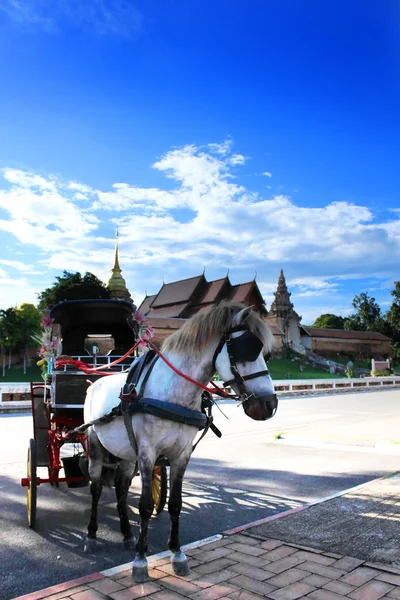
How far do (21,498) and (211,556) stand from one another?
129 inches

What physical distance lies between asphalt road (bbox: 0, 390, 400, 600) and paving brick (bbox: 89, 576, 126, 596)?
14.0 inches

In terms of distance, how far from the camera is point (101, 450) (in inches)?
187

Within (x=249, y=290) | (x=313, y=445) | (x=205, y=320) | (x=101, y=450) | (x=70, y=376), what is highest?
(x=249, y=290)

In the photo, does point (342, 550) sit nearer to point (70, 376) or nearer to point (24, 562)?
point (24, 562)

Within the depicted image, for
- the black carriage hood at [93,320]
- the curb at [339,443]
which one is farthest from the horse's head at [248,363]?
the curb at [339,443]

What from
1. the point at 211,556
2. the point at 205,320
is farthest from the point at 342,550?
the point at 205,320

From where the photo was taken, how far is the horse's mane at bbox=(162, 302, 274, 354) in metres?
3.78

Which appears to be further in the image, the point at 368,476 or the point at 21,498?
the point at 368,476

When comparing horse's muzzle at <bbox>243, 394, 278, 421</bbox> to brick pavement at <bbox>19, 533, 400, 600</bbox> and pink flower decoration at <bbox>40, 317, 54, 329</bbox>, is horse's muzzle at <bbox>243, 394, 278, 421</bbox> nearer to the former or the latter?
brick pavement at <bbox>19, 533, 400, 600</bbox>

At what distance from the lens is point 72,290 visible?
4784cm

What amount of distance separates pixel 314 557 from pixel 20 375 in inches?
1528

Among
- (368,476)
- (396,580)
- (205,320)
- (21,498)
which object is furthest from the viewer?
(368,476)

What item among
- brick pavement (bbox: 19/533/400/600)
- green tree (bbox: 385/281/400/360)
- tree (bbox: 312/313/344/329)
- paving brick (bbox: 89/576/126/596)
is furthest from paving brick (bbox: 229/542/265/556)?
tree (bbox: 312/313/344/329)

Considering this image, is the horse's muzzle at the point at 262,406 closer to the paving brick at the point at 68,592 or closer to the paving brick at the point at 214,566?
the paving brick at the point at 214,566
